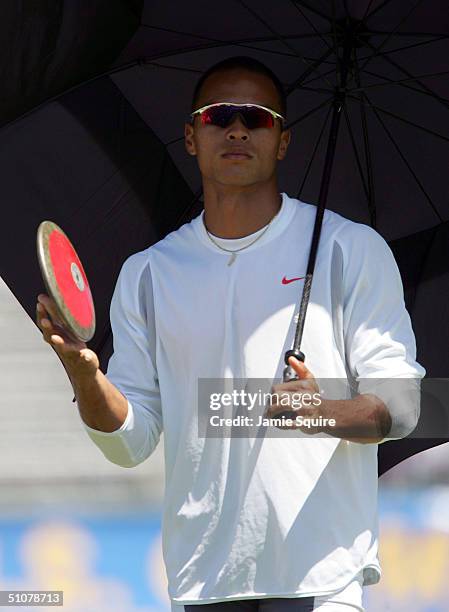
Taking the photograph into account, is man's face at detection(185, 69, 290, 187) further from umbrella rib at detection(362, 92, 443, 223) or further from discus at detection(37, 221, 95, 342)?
umbrella rib at detection(362, 92, 443, 223)

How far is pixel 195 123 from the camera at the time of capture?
9.65 feet

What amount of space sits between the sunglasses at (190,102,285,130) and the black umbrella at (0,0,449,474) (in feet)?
1.35

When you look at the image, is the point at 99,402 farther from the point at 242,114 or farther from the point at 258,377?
the point at 242,114

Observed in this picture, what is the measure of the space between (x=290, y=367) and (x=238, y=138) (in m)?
0.57

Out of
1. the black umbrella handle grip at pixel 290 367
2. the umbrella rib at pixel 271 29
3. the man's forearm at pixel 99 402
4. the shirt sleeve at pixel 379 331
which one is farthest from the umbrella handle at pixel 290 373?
the umbrella rib at pixel 271 29

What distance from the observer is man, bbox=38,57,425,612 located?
8.32 ft

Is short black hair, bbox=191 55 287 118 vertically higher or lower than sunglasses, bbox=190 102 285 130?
higher

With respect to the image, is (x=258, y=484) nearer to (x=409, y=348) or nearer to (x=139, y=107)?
(x=409, y=348)

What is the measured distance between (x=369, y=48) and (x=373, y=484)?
49.9 inches

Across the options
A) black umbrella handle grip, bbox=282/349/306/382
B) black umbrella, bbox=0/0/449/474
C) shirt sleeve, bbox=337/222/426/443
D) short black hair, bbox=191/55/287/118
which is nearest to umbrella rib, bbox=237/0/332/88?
black umbrella, bbox=0/0/449/474

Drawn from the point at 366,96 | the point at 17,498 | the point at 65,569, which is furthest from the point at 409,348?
the point at 17,498

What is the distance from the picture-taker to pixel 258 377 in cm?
264

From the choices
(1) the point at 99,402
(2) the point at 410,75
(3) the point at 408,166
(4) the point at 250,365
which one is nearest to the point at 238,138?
(4) the point at 250,365

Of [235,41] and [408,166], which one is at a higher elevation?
[235,41]
